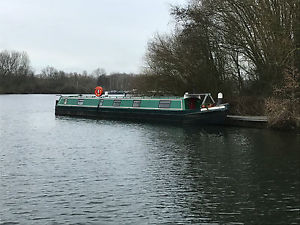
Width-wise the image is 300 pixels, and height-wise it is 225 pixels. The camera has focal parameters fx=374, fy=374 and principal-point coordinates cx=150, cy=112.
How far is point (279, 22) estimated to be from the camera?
22641 mm

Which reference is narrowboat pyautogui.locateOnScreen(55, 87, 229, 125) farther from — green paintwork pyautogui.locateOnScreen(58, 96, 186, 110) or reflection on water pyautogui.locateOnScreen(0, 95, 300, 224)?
reflection on water pyautogui.locateOnScreen(0, 95, 300, 224)

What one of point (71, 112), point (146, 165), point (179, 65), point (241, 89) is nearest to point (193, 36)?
point (179, 65)

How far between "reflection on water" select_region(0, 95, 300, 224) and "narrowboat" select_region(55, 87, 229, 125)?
511cm

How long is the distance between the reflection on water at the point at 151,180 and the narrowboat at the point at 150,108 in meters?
5.11

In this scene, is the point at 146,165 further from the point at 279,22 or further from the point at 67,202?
the point at 279,22

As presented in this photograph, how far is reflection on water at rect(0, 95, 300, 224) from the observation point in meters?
7.68

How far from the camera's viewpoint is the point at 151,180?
1038 cm

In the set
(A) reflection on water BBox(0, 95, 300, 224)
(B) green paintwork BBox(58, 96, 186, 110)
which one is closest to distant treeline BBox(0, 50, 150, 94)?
(B) green paintwork BBox(58, 96, 186, 110)

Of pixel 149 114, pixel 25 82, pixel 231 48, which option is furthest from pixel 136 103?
pixel 25 82

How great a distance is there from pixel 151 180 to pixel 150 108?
16.3 m

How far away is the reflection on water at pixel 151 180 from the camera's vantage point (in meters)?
7.68

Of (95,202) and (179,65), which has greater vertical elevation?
(179,65)

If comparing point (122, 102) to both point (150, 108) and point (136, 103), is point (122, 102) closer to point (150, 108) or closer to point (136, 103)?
point (136, 103)

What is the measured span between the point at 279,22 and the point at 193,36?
5665 millimetres
